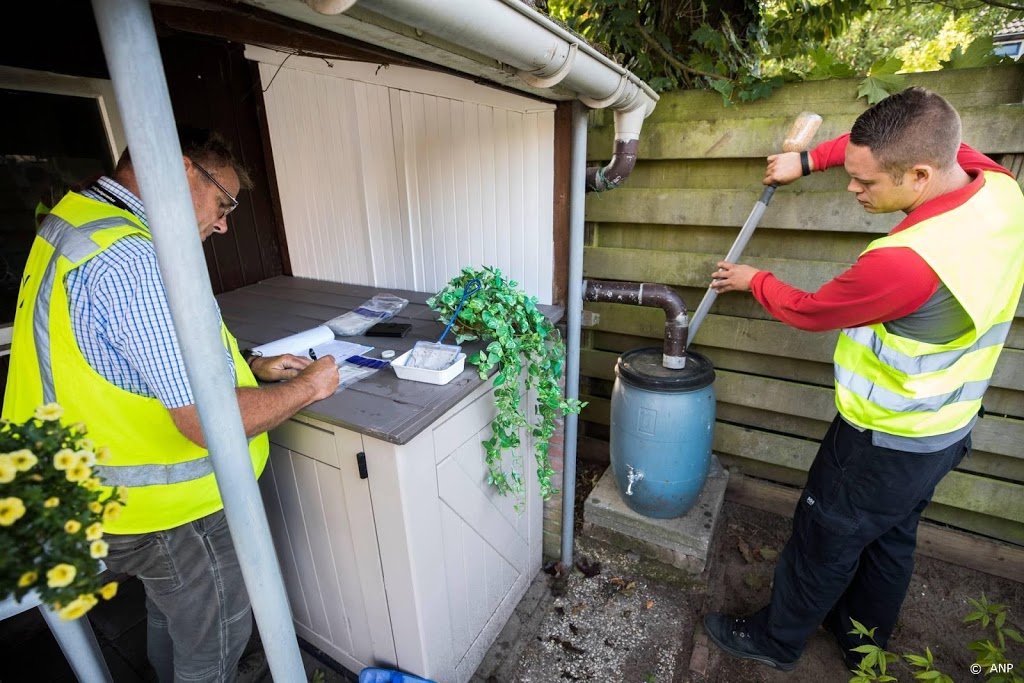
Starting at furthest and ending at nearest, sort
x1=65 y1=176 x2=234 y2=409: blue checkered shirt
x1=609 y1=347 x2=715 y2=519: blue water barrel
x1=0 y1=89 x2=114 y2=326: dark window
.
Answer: x1=609 y1=347 x2=715 y2=519: blue water barrel → x1=0 y1=89 x2=114 y2=326: dark window → x1=65 y1=176 x2=234 y2=409: blue checkered shirt

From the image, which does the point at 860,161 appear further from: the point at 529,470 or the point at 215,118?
the point at 215,118

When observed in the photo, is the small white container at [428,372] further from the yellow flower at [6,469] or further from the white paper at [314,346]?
the yellow flower at [6,469]

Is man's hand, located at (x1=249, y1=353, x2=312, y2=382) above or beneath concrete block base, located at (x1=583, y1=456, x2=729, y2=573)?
above

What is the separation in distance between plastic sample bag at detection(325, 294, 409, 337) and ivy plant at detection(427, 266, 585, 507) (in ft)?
1.12

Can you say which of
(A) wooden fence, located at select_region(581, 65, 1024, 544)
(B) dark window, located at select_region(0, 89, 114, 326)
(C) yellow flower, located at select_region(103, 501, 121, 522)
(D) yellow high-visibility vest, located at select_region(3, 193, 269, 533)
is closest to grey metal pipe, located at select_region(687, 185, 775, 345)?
(A) wooden fence, located at select_region(581, 65, 1024, 544)

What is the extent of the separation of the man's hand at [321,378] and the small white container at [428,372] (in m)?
0.20

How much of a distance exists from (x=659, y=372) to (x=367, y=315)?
1.27 m

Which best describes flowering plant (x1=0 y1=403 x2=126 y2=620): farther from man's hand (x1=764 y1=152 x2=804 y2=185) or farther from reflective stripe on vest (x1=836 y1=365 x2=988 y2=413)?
man's hand (x1=764 y1=152 x2=804 y2=185)

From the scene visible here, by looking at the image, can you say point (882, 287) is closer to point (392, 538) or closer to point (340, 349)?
point (392, 538)

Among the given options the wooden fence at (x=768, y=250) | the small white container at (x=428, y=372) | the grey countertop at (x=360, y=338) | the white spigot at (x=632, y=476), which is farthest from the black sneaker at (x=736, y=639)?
the small white container at (x=428, y=372)

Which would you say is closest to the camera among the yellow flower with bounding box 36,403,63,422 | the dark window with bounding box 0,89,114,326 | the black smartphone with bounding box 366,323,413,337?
the yellow flower with bounding box 36,403,63,422

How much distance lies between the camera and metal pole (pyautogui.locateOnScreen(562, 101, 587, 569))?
1656 mm

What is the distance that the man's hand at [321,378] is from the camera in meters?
1.28

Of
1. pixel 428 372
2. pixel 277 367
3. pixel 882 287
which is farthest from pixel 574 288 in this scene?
pixel 277 367
